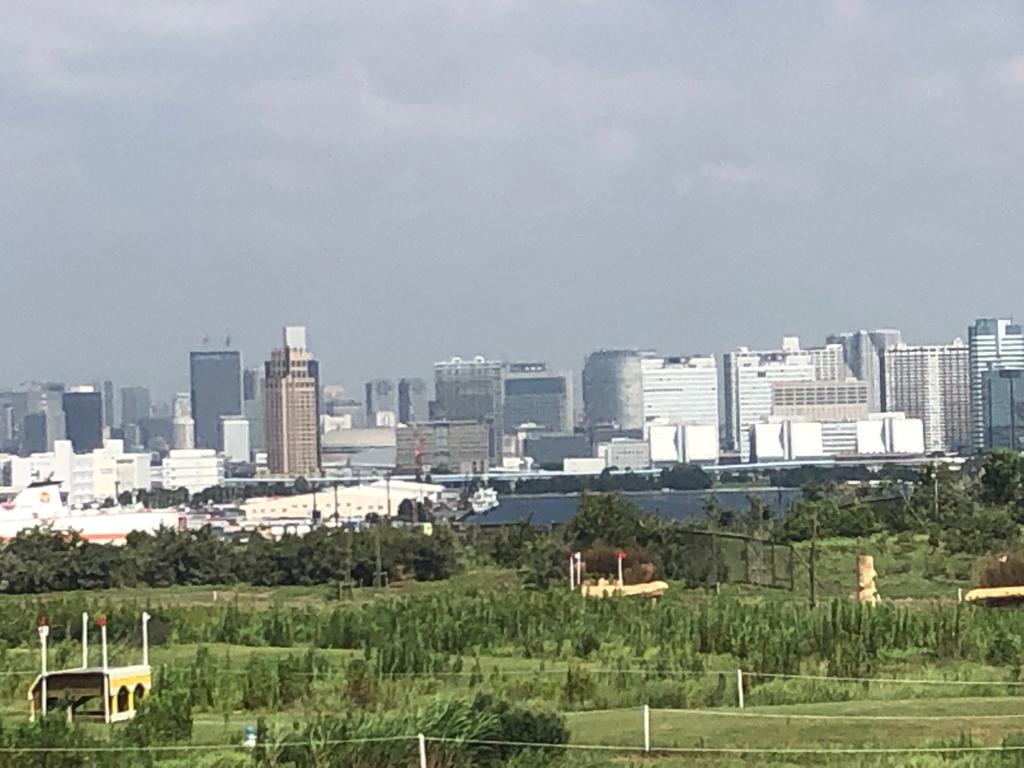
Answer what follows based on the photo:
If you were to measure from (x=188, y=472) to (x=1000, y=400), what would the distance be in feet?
221

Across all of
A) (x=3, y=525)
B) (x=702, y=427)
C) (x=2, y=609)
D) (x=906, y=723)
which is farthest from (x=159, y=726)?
(x=702, y=427)

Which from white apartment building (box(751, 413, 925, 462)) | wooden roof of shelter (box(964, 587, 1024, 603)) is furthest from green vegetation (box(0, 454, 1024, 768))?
white apartment building (box(751, 413, 925, 462))

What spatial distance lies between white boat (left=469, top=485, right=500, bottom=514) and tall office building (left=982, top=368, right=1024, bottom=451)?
2050 inches

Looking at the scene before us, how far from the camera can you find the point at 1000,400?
169 meters

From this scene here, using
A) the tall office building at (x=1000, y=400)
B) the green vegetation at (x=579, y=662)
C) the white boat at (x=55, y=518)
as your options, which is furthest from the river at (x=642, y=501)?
the green vegetation at (x=579, y=662)

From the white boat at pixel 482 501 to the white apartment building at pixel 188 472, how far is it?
42552 millimetres

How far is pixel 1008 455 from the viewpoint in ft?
158

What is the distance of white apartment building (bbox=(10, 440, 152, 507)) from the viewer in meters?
146

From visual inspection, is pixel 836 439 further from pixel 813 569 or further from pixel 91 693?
pixel 91 693

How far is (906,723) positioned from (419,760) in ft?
12.6

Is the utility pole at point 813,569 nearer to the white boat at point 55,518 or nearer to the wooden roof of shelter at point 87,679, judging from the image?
the wooden roof of shelter at point 87,679

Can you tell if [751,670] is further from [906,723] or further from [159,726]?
[159,726]

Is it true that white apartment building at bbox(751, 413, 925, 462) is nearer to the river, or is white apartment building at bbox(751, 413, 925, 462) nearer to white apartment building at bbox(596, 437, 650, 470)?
white apartment building at bbox(596, 437, 650, 470)

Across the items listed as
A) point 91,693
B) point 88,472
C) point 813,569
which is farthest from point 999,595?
point 88,472
